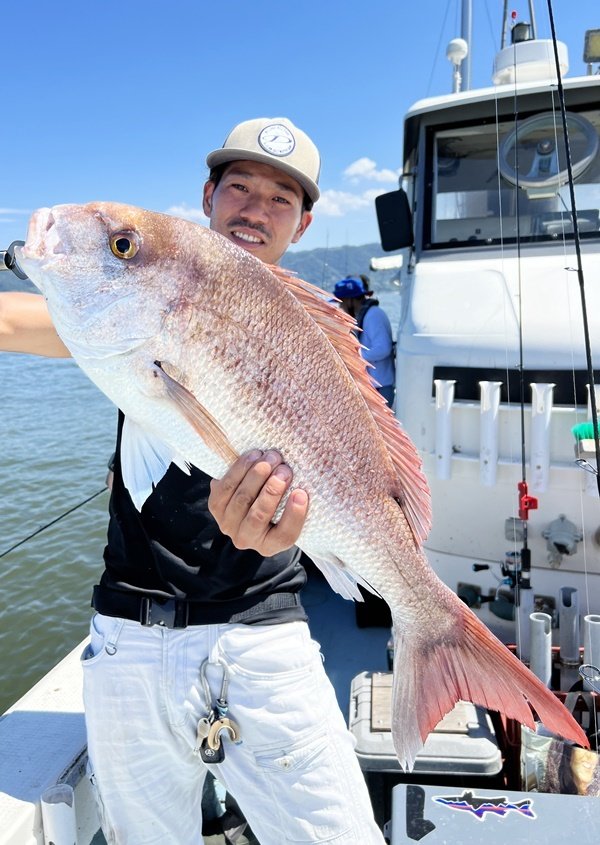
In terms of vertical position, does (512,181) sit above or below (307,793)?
above

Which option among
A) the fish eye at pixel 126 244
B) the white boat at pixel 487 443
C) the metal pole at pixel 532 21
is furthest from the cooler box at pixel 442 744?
the metal pole at pixel 532 21

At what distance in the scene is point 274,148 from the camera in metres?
1.86

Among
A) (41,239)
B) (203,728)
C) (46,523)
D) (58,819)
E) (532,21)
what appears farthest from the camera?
(46,523)

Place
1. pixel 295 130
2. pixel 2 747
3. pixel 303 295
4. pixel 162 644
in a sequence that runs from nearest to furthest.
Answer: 1. pixel 303 295
2. pixel 162 644
3. pixel 295 130
4. pixel 2 747

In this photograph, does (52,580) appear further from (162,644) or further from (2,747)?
(162,644)

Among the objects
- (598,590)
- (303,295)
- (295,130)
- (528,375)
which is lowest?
(598,590)

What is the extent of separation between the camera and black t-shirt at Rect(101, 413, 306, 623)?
175 centimetres

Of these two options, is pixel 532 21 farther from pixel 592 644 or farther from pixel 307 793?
pixel 307 793

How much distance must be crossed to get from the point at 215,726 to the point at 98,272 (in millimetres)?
1233

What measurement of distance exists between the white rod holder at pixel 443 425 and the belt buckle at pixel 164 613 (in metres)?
1.83

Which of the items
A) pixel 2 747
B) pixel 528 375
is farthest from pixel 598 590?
pixel 2 747

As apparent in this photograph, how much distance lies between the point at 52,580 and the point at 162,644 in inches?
240

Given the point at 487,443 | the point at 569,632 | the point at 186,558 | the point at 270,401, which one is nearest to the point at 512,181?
the point at 487,443

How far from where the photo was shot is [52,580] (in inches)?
282
